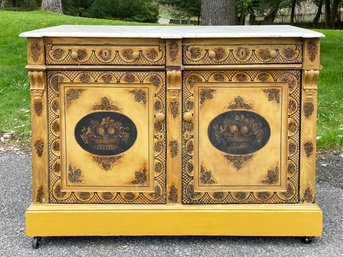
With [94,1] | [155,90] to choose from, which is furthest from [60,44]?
[94,1]

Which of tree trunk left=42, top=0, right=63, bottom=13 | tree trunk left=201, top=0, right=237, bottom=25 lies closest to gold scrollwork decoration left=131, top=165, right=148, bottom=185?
tree trunk left=201, top=0, right=237, bottom=25

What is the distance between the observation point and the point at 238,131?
11.2ft

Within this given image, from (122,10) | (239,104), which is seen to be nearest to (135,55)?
(239,104)

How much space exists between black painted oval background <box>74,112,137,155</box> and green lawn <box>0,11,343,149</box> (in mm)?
2966

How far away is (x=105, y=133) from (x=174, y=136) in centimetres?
41

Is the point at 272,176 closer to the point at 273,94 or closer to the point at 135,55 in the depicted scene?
the point at 273,94

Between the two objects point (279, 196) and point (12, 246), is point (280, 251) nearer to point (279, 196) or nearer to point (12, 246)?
point (279, 196)

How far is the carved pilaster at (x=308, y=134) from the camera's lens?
333cm

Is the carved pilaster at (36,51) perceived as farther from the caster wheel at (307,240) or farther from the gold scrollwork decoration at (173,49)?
the caster wheel at (307,240)

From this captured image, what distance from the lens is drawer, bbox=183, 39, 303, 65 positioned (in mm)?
3287

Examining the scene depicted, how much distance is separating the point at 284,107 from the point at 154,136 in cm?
79

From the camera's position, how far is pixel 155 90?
3359mm

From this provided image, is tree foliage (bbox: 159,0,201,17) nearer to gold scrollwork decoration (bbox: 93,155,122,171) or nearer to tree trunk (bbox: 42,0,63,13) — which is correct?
tree trunk (bbox: 42,0,63,13)

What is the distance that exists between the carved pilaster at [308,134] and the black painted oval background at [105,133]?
39.8 inches
